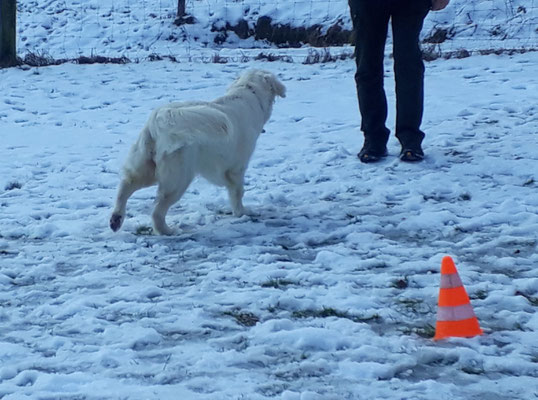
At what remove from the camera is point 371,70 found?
6641 mm

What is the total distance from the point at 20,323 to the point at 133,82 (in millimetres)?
6706

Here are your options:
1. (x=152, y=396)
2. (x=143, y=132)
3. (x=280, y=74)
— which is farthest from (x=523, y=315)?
(x=280, y=74)

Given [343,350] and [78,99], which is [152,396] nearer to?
[343,350]

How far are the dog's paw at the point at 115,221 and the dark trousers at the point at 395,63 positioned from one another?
2.24 m

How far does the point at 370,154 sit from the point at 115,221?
2226 mm

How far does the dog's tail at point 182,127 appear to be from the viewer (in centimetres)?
514

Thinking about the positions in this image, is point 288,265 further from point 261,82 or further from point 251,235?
point 261,82

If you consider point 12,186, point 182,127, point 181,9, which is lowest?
point 12,186

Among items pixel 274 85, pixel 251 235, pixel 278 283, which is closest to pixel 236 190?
pixel 251 235

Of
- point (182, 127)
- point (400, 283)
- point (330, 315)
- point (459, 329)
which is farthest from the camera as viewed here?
point (182, 127)

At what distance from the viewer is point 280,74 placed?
10375 millimetres

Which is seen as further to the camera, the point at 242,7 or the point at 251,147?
the point at 242,7

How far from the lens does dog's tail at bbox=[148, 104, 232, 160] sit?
5.14 m

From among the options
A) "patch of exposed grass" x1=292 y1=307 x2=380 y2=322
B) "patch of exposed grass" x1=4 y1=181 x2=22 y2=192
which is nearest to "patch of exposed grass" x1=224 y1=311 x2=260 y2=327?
"patch of exposed grass" x1=292 y1=307 x2=380 y2=322
